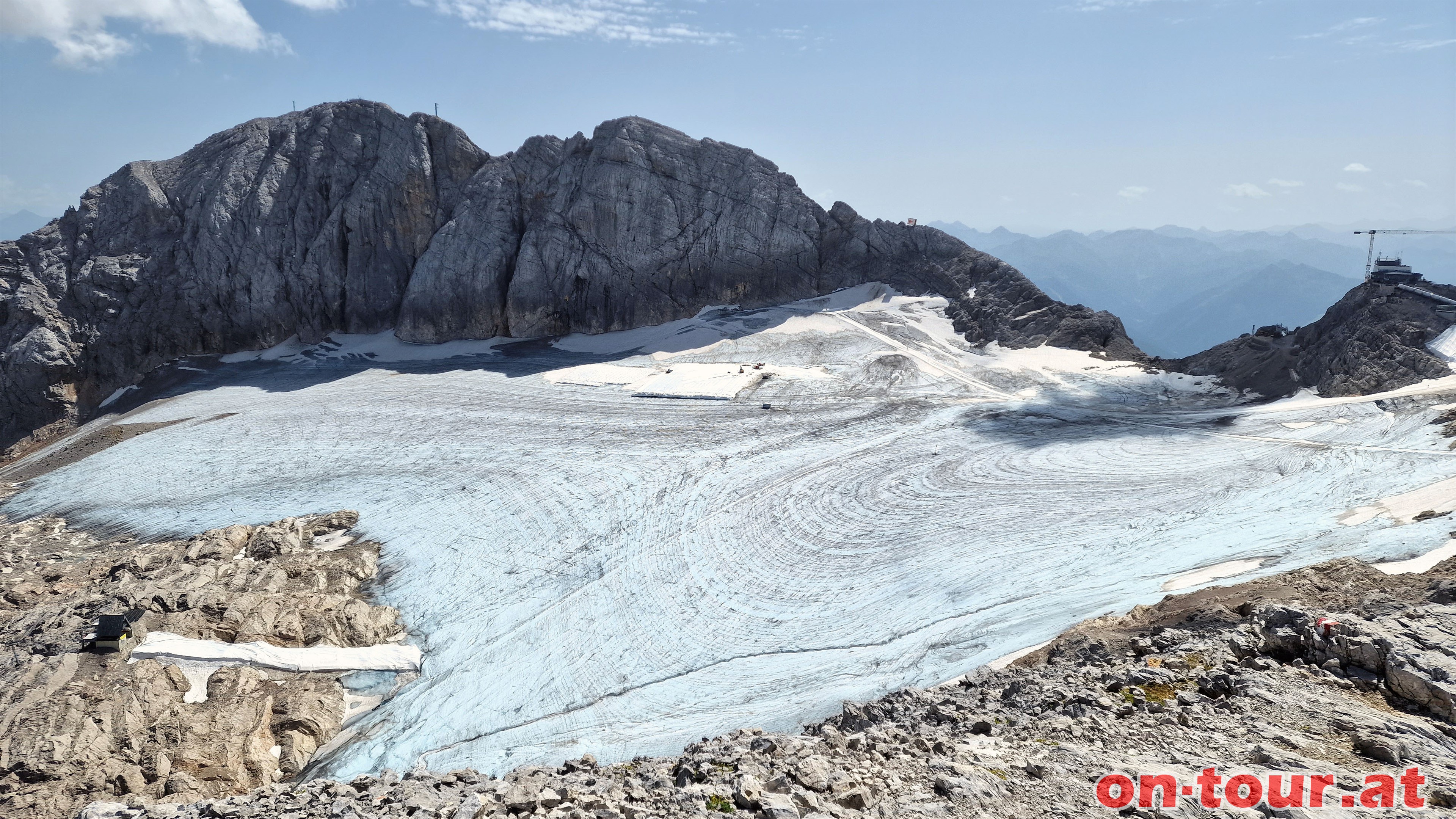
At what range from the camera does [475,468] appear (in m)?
29.8

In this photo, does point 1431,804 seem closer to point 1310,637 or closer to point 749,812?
point 1310,637

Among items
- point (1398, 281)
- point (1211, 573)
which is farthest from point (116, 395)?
point (1398, 281)

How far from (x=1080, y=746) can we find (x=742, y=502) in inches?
657

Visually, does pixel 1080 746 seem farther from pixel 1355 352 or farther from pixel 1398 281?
pixel 1398 281

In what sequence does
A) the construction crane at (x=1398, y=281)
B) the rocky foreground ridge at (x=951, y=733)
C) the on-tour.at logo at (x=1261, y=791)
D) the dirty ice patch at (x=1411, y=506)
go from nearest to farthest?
1. the on-tour.at logo at (x=1261, y=791)
2. the rocky foreground ridge at (x=951, y=733)
3. the dirty ice patch at (x=1411, y=506)
4. the construction crane at (x=1398, y=281)

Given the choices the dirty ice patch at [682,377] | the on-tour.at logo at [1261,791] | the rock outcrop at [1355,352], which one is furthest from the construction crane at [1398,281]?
the on-tour.at logo at [1261,791]

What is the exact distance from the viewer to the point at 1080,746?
8945 millimetres

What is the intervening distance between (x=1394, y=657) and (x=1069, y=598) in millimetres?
7869

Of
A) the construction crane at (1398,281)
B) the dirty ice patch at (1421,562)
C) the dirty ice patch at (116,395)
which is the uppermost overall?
the construction crane at (1398,281)

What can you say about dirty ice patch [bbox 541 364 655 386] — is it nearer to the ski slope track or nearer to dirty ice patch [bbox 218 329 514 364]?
the ski slope track

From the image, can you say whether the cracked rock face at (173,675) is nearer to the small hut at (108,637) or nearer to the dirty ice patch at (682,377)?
the small hut at (108,637)

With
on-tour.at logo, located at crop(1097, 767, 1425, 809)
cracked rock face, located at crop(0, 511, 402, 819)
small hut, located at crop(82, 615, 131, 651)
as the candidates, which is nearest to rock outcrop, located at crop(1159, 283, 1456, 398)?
on-tour.at logo, located at crop(1097, 767, 1425, 809)

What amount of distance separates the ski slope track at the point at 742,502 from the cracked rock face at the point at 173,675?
1326 millimetres

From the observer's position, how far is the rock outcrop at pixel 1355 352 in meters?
28.6
